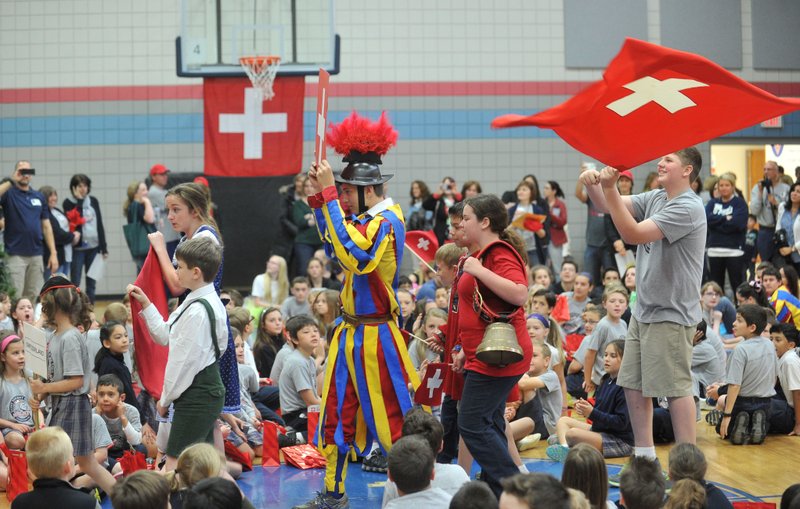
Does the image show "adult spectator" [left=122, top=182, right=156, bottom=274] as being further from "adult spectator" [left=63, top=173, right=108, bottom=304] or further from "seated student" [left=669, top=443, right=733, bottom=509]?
"seated student" [left=669, top=443, right=733, bottom=509]

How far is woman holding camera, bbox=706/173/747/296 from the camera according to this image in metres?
12.7

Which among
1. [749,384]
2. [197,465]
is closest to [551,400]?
[749,384]

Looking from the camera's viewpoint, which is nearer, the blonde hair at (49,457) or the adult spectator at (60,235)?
the blonde hair at (49,457)

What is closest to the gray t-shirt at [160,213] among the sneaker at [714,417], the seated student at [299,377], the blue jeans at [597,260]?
the blue jeans at [597,260]

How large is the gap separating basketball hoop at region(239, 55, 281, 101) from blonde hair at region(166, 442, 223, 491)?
29.3 ft

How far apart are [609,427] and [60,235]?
27.8 feet

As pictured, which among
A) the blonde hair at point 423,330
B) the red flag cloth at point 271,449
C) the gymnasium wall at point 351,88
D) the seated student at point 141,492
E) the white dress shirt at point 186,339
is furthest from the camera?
the gymnasium wall at point 351,88

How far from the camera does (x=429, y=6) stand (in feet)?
52.7

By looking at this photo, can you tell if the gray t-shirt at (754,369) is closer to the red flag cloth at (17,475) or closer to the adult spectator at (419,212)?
the red flag cloth at (17,475)

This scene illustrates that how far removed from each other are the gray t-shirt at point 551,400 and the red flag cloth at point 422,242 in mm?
1391

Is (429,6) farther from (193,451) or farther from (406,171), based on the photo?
(193,451)

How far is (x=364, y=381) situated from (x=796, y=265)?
29.0ft

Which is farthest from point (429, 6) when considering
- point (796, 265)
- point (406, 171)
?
point (796, 265)

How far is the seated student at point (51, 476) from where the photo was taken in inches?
167
